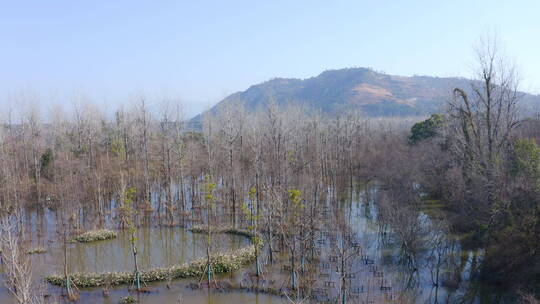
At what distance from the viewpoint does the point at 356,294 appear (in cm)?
1264

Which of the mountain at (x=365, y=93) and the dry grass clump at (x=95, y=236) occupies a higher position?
the mountain at (x=365, y=93)

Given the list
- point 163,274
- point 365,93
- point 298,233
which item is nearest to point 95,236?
point 163,274

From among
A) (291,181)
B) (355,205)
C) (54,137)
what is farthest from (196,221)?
A: (54,137)

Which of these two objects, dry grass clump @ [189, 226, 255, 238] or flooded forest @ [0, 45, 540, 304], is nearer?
flooded forest @ [0, 45, 540, 304]

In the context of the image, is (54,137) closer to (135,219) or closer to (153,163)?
(153,163)

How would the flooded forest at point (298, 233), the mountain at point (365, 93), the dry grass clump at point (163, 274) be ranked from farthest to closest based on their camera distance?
1. the mountain at point (365, 93)
2. the dry grass clump at point (163, 274)
3. the flooded forest at point (298, 233)

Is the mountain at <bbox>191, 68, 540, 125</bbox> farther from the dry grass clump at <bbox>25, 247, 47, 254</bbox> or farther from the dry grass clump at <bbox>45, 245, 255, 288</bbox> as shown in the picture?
the dry grass clump at <bbox>45, 245, 255, 288</bbox>

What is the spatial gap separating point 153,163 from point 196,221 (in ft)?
43.6

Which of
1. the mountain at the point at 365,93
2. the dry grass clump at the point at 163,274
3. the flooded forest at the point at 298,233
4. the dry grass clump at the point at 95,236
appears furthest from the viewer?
the mountain at the point at 365,93

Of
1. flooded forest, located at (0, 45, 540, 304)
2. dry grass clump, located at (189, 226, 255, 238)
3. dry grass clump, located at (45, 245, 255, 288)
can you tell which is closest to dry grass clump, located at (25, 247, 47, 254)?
flooded forest, located at (0, 45, 540, 304)

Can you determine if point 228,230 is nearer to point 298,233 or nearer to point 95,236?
point 298,233

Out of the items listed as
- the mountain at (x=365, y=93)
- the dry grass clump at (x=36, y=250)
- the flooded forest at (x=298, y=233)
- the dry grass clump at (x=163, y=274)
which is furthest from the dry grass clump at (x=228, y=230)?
the mountain at (x=365, y=93)

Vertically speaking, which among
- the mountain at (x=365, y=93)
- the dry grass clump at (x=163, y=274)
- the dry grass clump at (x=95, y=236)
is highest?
the mountain at (x=365, y=93)

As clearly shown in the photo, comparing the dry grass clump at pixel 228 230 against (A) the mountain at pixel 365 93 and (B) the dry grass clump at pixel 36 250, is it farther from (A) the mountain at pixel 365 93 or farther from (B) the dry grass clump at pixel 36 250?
(A) the mountain at pixel 365 93
